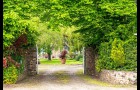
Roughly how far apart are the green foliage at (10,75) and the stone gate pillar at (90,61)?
28.2 ft

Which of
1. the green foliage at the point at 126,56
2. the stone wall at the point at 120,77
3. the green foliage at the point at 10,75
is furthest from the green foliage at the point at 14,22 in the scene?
the stone wall at the point at 120,77

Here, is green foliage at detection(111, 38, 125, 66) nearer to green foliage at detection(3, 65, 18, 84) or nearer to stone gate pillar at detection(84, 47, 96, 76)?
green foliage at detection(3, 65, 18, 84)

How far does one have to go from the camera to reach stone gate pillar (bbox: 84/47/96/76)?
29962 millimetres

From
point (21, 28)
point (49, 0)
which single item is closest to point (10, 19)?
point (21, 28)

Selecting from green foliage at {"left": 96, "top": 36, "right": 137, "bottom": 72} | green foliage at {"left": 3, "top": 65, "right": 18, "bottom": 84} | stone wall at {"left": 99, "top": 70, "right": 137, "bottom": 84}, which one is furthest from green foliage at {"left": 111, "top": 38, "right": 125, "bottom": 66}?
green foliage at {"left": 3, "top": 65, "right": 18, "bottom": 84}

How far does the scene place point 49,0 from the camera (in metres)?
25.4

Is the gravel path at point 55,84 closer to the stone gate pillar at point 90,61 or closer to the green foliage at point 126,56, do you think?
the green foliage at point 126,56

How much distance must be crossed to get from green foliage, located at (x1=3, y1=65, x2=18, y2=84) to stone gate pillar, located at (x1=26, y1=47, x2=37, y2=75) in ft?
26.8

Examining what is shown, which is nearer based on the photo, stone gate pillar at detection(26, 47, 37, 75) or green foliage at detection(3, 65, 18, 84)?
green foliage at detection(3, 65, 18, 84)

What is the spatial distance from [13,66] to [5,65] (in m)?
0.99

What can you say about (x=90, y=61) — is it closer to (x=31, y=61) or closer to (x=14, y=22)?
(x=31, y=61)

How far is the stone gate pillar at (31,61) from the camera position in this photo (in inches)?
1217

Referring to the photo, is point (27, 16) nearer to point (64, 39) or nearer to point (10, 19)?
point (10, 19)

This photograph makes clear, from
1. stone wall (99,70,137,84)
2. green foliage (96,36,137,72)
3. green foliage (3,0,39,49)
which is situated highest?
green foliage (3,0,39,49)
